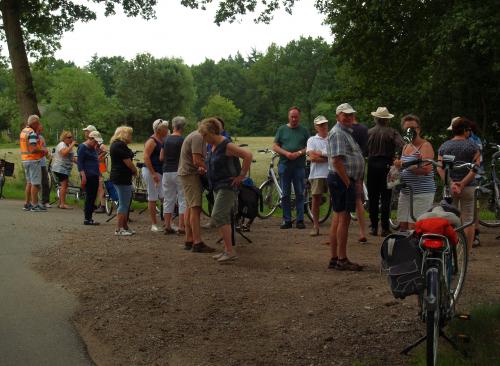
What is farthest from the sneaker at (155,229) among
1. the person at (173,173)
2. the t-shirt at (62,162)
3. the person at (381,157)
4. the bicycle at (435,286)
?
the bicycle at (435,286)

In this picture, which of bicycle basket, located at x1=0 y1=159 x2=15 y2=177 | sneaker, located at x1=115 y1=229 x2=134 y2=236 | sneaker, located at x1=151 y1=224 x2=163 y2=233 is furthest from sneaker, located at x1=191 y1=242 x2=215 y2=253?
bicycle basket, located at x1=0 y1=159 x2=15 y2=177

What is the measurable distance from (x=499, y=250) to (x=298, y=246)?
8.94 ft

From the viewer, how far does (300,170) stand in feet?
39.3

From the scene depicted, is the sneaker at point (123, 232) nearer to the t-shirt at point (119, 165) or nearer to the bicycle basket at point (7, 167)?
the t-shirt at point (119, 165)

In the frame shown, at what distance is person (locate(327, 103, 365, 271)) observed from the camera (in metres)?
7.76

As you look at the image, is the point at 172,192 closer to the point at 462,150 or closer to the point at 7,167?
the point at 462,150

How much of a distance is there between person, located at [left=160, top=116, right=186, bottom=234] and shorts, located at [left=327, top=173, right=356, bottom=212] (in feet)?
11.4

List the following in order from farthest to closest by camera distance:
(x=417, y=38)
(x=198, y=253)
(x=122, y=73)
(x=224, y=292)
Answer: (x=122, y=73)
(x=417, y=38)
(x=198, y=253)
(x=224, y=292)

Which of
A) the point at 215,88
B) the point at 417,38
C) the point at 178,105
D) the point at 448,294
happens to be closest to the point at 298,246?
the point at 448,294

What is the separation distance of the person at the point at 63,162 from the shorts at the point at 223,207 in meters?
8.66

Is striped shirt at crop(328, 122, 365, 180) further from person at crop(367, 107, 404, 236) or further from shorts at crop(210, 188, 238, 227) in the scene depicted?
person at crop(367, 107, 404, 236)

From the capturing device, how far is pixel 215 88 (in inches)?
5217

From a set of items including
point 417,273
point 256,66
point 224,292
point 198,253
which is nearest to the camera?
point 417,273

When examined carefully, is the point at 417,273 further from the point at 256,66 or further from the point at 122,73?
the point at 256,66
